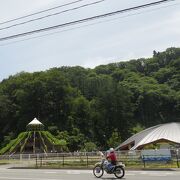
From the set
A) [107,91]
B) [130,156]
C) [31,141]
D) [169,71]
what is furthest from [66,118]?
[130,156]

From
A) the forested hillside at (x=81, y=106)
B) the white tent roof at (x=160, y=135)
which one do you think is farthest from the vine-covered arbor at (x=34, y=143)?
the white tent roof at (x=160, y=135)

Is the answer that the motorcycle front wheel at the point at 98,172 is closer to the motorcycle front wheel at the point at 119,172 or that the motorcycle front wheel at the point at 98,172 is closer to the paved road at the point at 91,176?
the paved road at the point at 91,176

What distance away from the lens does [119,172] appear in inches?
871

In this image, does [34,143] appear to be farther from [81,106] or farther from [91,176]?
→ [91,176]

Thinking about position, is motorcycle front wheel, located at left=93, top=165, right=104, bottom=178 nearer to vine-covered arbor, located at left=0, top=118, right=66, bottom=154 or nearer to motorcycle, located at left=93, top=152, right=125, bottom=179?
motorcycle, located at left=93, top=152, right=125, bottom=179

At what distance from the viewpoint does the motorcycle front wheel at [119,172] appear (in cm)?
2200

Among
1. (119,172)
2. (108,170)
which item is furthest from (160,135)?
(119,172)

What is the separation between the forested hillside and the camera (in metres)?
105

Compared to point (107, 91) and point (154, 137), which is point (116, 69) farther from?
point (154, 137)

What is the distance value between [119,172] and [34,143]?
2220 inches

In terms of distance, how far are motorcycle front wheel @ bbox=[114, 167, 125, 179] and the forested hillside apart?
68347mm

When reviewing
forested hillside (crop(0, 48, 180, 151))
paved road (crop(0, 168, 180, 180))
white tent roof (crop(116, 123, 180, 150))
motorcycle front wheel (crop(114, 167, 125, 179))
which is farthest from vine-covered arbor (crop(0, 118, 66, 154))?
motorcycle front wheel (crop(114, 167, 125, 179))

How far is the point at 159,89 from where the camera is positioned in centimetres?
13975

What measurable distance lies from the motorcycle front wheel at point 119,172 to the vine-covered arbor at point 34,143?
54069 mm
